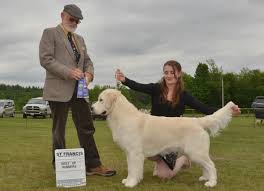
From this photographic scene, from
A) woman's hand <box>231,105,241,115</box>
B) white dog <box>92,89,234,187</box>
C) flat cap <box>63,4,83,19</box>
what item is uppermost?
flat cap <box>63,4,83,19</box>

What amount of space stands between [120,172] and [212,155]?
303cm

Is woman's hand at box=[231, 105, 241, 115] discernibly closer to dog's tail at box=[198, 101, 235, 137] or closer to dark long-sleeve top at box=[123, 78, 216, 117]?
dog's tail at box=[198, 101, 235, 137]

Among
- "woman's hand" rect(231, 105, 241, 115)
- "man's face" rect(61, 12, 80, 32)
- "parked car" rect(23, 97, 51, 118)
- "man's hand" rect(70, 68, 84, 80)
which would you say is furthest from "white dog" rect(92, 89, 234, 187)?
"parked car" rect(23, 97, 51, 118)

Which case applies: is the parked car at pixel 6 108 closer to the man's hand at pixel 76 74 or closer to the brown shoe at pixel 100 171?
the brown shoe at pixel 100 171

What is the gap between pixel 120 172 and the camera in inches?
277

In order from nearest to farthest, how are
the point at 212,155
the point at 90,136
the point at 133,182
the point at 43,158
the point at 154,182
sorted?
the point at 133,182 < the point at 154,182 < the point at 90,136 < the point at 43,158 < the point at 212,155

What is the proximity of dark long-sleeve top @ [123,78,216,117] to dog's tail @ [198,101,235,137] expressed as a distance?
0.49 meters

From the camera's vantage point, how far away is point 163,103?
6699mm

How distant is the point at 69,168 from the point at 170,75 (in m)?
1.99

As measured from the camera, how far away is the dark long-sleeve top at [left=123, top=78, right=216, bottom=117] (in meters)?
6.62

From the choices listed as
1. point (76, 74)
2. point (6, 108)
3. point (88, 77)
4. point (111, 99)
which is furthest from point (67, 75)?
point (6, 108)

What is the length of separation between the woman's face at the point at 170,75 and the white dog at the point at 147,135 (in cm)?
81

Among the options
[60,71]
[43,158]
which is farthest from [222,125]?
[43,158]

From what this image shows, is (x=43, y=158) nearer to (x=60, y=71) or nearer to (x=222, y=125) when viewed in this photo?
(x=60, y=71)
